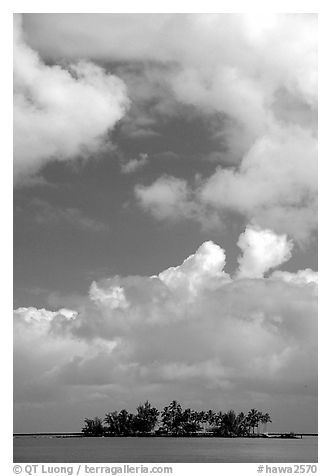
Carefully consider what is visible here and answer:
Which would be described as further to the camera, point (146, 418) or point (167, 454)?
point (146, 418)

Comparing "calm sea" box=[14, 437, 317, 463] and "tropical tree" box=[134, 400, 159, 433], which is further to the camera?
"tropical tree" box=[134, 400, 159, 433]

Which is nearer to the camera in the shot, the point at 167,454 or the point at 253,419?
the point at 167,454

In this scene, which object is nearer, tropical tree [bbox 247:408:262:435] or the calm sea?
the calm sea

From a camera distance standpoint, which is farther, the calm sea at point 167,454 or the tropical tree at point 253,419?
the tropical tree at point 253,419

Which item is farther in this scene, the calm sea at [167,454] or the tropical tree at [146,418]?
the tropical tree at [146,418]
